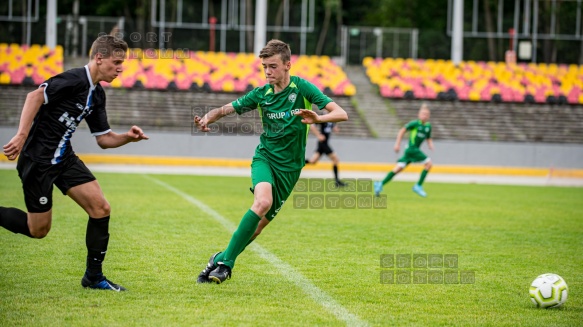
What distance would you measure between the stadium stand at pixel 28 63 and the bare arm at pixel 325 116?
23.5m

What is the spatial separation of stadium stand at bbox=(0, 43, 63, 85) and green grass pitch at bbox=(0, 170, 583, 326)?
15.8m

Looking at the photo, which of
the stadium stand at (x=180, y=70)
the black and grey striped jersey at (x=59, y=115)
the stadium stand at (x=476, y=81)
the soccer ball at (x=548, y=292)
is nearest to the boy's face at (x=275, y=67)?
the black and grey striped jersey at (x=59, y=115)

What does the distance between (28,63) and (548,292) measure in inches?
1070

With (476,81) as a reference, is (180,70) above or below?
above

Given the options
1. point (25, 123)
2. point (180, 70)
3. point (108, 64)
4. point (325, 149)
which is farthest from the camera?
point (180, 70)

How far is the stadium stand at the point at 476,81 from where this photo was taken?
101ft

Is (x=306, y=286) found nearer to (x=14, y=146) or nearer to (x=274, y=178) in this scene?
(x=274, y=178)

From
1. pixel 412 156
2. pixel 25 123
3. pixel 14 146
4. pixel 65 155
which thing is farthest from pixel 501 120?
pixel 14 146

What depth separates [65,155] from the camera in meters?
6.25

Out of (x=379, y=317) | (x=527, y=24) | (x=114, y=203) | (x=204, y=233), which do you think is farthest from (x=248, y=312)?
(x=527, y=24)

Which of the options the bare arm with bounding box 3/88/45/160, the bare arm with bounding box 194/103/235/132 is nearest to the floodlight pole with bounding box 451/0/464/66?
the bare arm with bounding box 194/103/235/132

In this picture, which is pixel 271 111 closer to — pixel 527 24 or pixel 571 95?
pixel 571 95

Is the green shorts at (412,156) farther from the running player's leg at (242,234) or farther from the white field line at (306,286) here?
the running player's leg at (242,234)

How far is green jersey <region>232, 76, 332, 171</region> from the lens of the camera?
7.05 m
